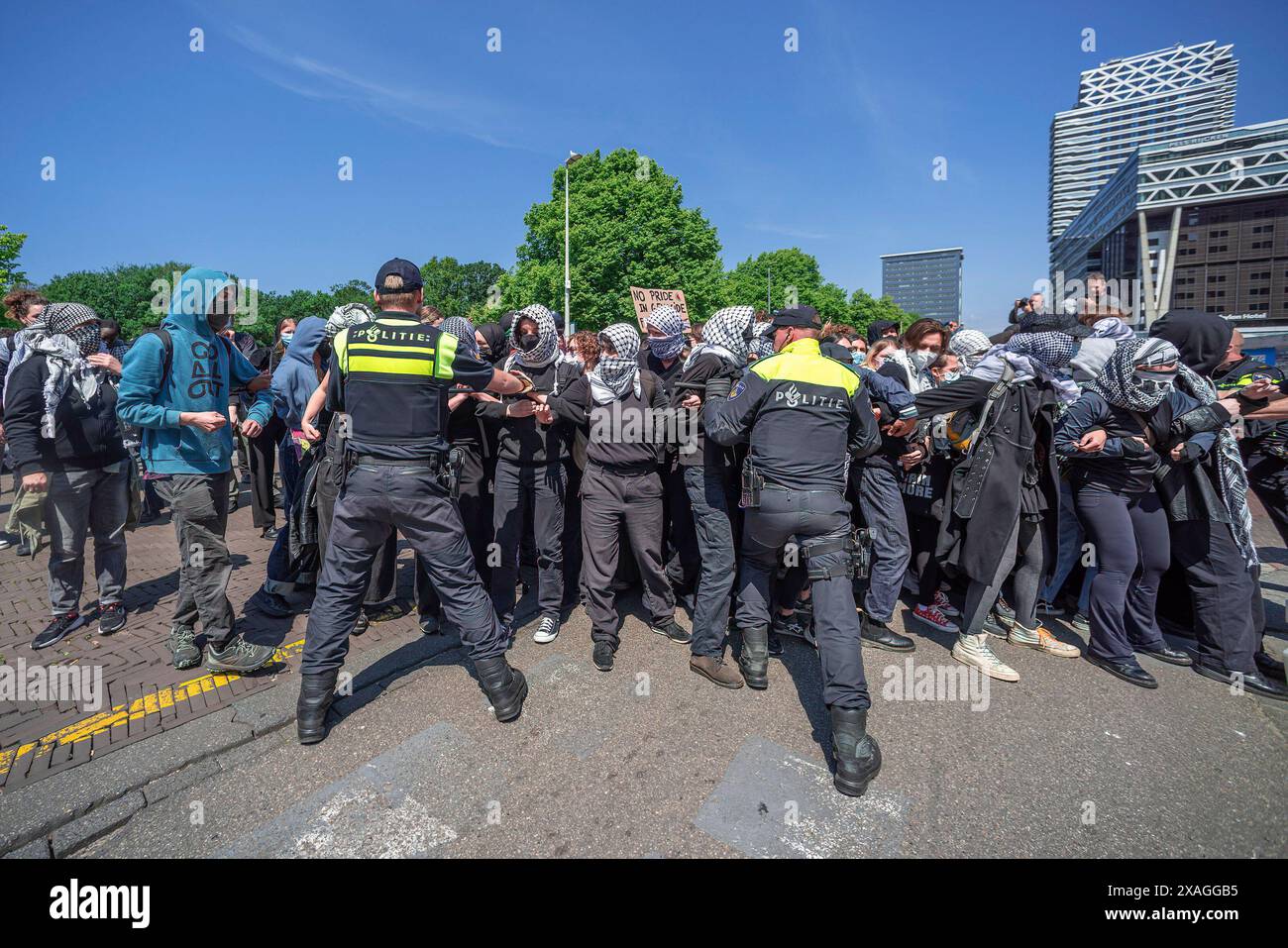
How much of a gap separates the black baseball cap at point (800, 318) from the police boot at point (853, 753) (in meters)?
2.02

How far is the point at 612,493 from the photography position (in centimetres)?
399

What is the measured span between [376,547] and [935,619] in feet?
13.2

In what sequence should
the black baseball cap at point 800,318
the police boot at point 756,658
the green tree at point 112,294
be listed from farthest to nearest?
the green tree at point 112,294 → the police boot at point 756,658 → the black baseball cap at point 800,318

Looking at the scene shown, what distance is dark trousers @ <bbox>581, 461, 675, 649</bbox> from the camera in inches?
157

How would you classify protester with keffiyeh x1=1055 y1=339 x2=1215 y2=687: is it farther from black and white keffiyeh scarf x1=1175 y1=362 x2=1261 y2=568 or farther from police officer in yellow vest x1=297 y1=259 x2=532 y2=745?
police officer in yellow vest x1=297 y1=259 x2=532 y2=745

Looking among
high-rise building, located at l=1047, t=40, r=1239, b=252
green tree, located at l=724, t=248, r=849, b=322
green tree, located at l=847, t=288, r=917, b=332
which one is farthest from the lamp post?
high-rise building, located at l=1047, t=40, r=1239, b=252

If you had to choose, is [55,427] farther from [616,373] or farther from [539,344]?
[616,373]

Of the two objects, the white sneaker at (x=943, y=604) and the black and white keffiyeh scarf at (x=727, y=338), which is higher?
the black and white keffiyeh scarf at (x=727, y=338)

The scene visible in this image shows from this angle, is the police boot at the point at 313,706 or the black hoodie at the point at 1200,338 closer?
the police boot at the point at 313,706

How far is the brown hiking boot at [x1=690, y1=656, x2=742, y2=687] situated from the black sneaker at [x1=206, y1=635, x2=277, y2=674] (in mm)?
2645

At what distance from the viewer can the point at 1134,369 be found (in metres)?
3.64

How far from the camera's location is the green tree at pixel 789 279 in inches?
1704

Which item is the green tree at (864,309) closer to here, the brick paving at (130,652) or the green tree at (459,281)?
the green tree at (459,281)

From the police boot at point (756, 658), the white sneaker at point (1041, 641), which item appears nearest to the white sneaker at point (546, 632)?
the police boot at point (756, 658)
